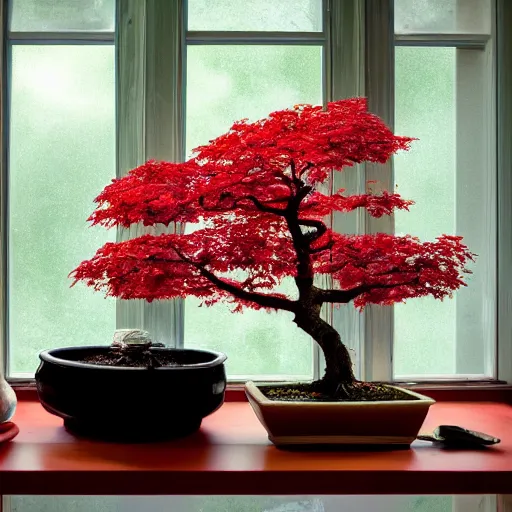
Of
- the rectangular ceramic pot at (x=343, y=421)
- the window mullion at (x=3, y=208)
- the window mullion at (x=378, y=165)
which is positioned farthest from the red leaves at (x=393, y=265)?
the window mullion at (x=3, y=208)

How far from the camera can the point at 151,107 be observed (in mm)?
1750

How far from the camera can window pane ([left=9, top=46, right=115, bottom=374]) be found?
70.5 inches

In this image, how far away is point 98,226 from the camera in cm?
180

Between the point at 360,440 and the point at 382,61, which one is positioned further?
the point at 382,61

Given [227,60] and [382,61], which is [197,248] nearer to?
[227,60]

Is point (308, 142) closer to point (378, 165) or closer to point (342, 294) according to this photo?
point (342, 294)

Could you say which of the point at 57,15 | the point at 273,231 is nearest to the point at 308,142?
the point at 273,231

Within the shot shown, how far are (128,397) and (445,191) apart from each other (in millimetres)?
1024

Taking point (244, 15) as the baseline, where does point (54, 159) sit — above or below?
below

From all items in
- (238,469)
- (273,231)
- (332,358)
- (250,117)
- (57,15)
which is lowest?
(238,469)

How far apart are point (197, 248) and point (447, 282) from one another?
19.8 inches

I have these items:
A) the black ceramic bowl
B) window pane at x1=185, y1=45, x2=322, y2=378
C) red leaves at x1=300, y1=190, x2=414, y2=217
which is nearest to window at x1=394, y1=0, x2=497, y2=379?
window pane at x1=185, y1=45, x2=322, y2=378

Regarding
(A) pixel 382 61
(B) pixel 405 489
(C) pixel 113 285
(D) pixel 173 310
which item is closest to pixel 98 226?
(D) pixel 173 310

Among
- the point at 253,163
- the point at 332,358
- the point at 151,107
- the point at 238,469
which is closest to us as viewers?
the point at 238,469
